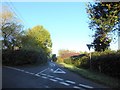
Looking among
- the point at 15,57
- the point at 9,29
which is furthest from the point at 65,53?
the point at 15,57

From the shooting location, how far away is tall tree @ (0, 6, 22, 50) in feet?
156

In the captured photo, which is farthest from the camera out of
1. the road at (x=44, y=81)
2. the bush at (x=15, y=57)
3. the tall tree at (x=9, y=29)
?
the tall tree at (x=9, y=29)

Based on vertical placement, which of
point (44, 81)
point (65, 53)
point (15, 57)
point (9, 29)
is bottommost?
point (44, 81)

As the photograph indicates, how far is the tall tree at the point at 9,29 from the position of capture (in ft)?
156

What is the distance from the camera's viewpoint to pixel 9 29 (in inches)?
1898

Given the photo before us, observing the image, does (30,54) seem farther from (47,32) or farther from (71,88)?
(47,32)

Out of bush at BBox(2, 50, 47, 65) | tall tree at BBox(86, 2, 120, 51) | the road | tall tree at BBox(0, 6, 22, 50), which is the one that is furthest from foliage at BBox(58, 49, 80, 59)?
tall tree at BBox(86, 2, 120, 51)

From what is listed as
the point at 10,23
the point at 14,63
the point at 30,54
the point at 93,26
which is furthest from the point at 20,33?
the point at 93,26

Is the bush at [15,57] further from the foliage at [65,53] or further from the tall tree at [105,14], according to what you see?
the foliage at [65,53]

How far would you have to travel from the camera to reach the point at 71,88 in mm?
13078

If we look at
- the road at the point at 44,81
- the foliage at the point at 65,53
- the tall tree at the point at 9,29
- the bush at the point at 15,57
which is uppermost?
the tall tree at the point at 9,29

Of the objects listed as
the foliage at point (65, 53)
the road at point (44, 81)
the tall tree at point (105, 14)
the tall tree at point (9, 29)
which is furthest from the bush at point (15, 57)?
the foliage at point (65, 53)

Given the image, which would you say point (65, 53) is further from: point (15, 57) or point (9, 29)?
point (15, 57)

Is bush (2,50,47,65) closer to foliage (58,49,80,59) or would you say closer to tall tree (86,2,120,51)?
tall tree (86,2,120,51)
